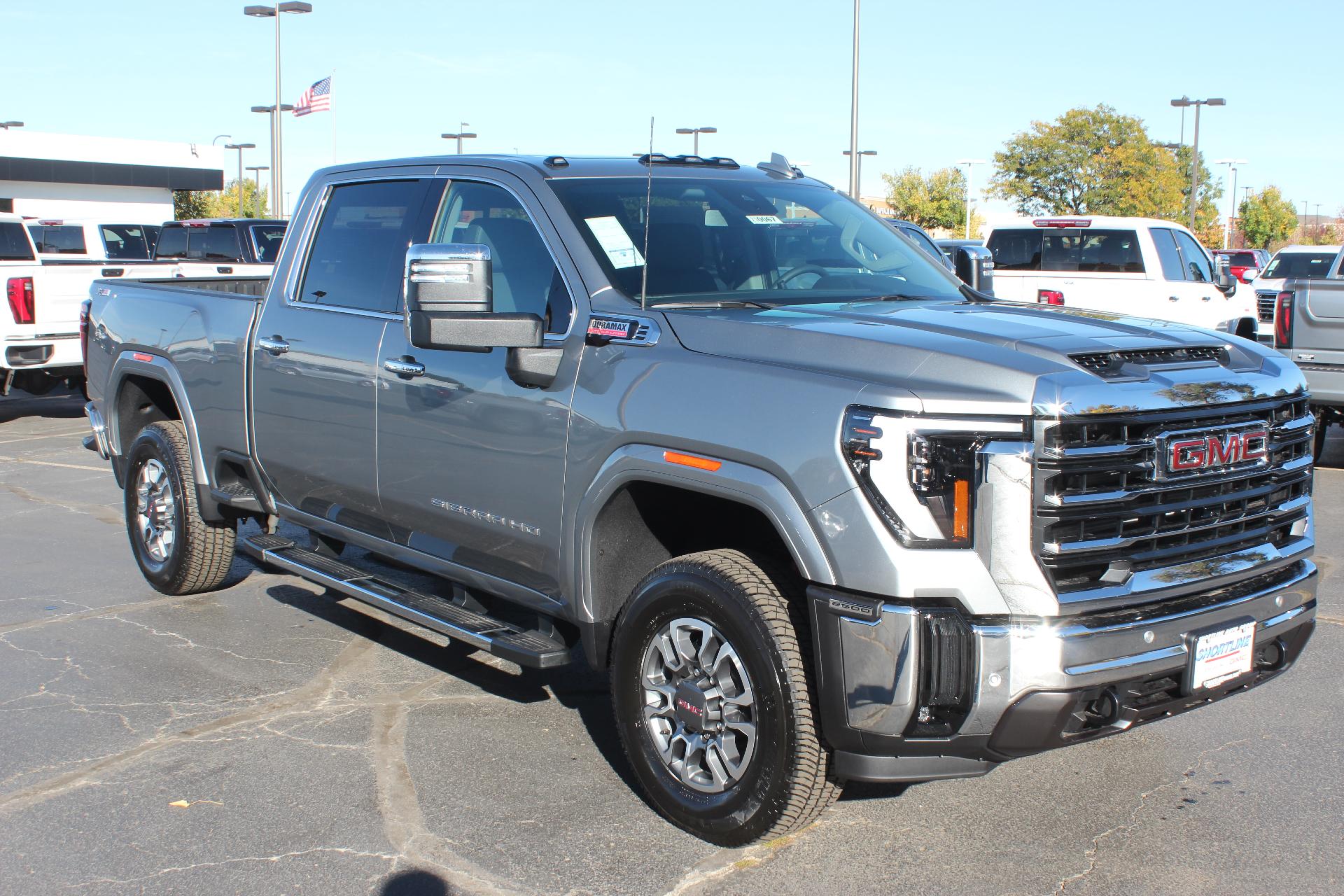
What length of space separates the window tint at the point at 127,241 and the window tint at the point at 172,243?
5.62 metres

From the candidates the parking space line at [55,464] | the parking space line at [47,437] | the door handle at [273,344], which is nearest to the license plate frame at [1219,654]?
the door handle at [273,344]

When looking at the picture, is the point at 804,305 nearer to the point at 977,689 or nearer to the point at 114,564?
the point at 977,689

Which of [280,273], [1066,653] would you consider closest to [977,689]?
[1066,653]

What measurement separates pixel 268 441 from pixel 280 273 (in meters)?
0.75

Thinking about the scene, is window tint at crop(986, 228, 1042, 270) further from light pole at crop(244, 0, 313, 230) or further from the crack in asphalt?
light pole at crop(244, 0, 313, 230)

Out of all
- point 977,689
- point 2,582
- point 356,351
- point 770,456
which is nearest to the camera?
point 977,689

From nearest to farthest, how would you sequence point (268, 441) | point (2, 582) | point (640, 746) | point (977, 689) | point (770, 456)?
point (977, 689), point (770, 456), point (640, 746), point (268, 441), point (2, 582)

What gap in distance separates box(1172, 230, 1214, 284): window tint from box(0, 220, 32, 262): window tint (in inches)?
545

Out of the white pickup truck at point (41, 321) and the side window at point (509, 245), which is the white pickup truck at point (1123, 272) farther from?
the side window at point (509, 245)

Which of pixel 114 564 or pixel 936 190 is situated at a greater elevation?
pixel 936 190

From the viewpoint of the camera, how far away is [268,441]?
5.76 m

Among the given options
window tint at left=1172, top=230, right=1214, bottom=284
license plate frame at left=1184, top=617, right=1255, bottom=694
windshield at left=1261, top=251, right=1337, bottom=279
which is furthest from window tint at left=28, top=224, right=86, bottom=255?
license plate frame at left=1184, top=617, right=1255, bottom=694

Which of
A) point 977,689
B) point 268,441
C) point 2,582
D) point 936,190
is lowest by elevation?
point 2,582

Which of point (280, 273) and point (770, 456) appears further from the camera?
point (280, 273)
